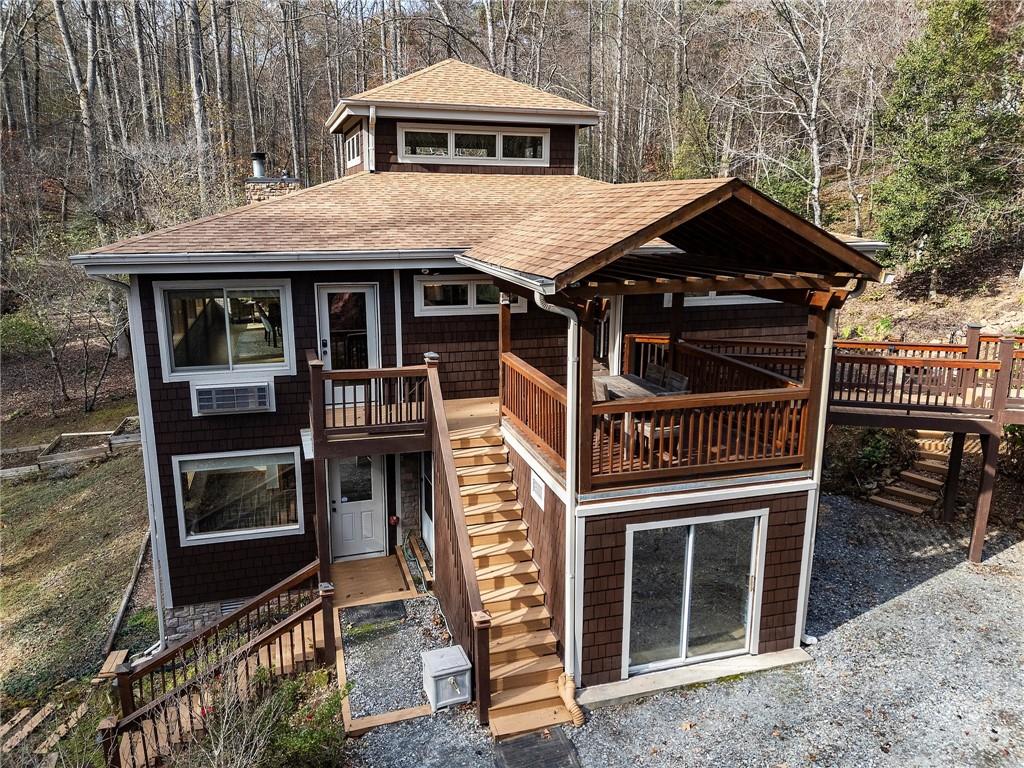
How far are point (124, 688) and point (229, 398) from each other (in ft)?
12.1

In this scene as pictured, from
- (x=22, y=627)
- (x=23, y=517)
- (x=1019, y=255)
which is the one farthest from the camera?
(x=1019, y=255)

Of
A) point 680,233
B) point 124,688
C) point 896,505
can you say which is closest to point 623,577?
point 680,233

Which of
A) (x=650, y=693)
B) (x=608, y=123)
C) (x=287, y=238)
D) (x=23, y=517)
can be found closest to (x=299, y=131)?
(x=608, y=123)

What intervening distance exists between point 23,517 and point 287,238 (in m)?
10.2

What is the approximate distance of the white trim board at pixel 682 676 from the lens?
7.21 meters

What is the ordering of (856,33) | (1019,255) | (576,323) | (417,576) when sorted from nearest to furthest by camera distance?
(576,323) < (417,576) < (1019,255) < (856,33)

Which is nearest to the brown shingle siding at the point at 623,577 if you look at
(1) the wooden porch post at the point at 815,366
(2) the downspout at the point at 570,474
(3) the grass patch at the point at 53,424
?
(2) the downspout at the point at 570,474

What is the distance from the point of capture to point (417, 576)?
395 inches

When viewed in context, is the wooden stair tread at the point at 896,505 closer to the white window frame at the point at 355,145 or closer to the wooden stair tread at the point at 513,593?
the wooden stair tread at the point at 513,593

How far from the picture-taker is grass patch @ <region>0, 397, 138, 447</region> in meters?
18.8

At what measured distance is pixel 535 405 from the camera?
8.16m

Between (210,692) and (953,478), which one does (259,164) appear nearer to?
(210,692)

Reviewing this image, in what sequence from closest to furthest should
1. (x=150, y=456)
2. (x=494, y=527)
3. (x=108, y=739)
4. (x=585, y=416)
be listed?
(x=108, y=739), (x=585, y=416), (x=494, y=527), (x=150, y=456)

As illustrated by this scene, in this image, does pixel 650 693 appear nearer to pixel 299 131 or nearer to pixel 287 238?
pixel 287 238
